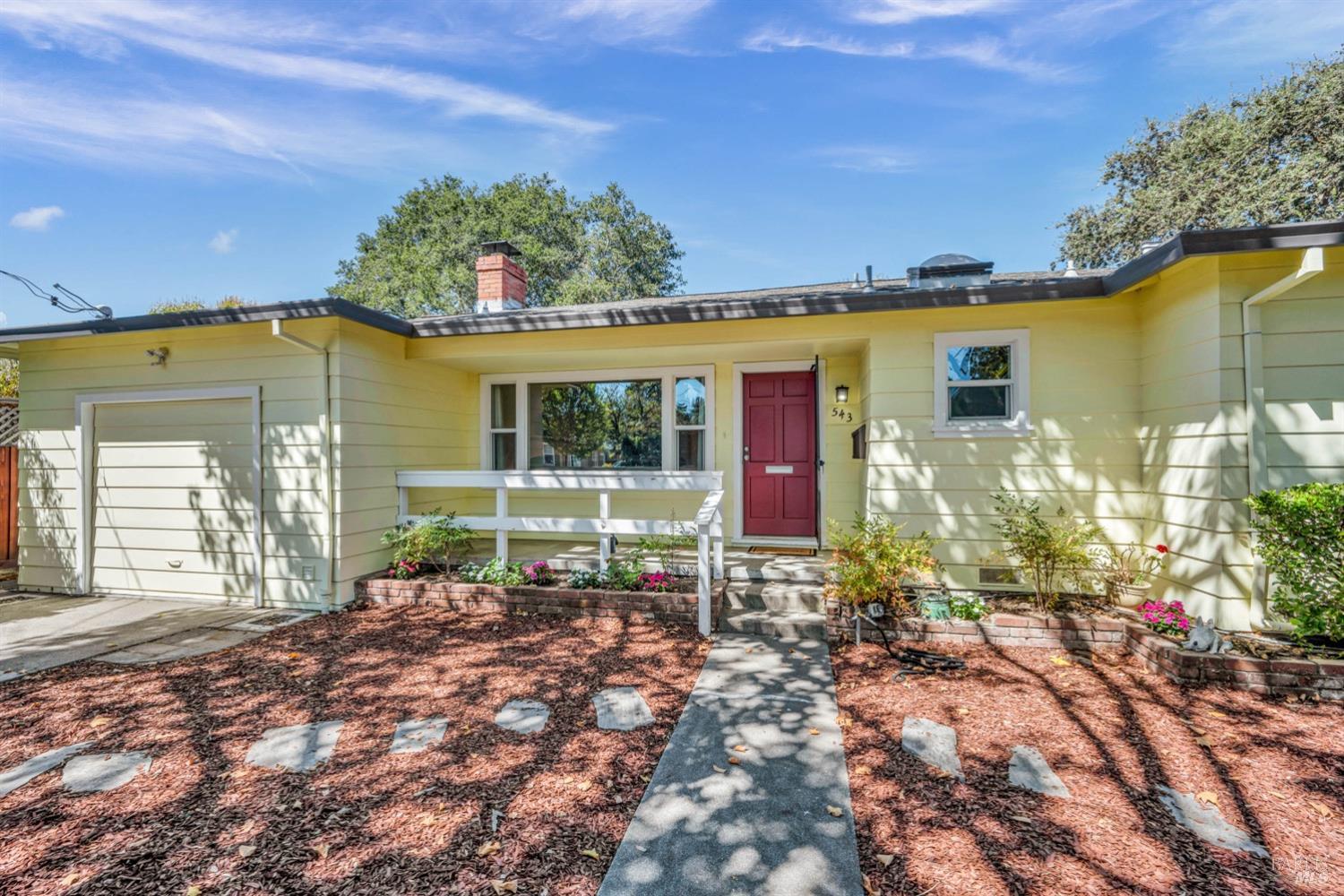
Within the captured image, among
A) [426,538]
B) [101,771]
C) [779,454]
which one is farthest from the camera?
[779,454]

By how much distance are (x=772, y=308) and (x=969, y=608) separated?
3065mm

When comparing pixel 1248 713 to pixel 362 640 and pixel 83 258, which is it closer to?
pixel 362 640

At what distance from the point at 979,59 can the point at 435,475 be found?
9.30 metres

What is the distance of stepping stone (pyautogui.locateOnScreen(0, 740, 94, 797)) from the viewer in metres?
2.50

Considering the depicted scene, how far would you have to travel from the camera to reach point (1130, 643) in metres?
4.08

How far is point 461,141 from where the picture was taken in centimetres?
1238

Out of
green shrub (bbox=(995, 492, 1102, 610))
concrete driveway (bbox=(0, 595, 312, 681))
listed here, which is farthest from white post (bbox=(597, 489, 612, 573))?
green shrub (bbox=(995, 492, 1102, 610))

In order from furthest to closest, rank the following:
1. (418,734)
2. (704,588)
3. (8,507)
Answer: (8,507), (704,588), (418,734)

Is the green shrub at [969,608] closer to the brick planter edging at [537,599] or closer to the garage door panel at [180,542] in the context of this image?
the brick planter edging at [537,599]

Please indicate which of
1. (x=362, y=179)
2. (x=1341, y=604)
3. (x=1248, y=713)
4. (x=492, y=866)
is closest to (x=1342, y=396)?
(x=1341, y=604)

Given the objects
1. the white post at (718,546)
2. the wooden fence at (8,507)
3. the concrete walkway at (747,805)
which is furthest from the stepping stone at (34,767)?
the wooden fence at (8,507)

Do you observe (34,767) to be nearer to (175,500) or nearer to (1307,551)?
(175,500)

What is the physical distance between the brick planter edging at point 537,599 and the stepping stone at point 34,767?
2559 mm

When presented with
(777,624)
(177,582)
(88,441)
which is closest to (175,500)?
(177,582)
